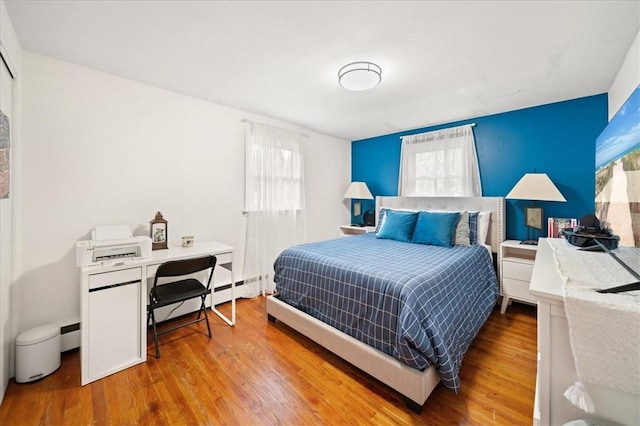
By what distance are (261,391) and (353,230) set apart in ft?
9.77

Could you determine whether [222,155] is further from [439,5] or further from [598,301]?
[598,301]

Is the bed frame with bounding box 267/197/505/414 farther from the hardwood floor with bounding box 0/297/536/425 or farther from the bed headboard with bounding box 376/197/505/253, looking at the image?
the hardwood floor with bounding box 0/297/536/425

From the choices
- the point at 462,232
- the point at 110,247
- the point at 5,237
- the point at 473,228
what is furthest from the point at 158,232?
the point at 473,228

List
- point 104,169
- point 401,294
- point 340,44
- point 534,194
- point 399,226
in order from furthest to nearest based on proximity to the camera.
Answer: point 399,226
point 534,194
point 104,169
point 340,44
point 401,294

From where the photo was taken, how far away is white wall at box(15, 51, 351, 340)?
198cm

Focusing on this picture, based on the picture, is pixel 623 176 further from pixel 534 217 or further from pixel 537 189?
pixel 534 217

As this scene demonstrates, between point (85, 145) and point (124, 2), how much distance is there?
1290 millimetres

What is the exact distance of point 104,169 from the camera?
2.29 metres

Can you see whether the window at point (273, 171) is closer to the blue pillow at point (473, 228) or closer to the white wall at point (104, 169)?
the white wall at point (104, 169)

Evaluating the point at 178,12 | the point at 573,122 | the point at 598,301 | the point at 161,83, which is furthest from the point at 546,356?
the point at 161,83

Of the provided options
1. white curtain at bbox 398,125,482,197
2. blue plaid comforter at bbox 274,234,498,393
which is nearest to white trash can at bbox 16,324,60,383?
blue plaid comforter at bbox 274,234,498,393

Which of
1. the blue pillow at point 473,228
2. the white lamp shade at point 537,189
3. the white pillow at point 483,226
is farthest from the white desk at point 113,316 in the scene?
the white lamp shade at point 537,189

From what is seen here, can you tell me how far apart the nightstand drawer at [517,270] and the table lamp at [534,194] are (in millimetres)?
316

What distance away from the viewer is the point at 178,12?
1559 millimetres
